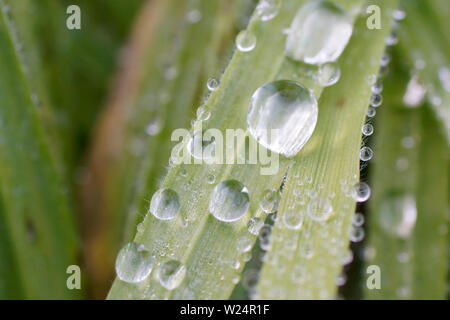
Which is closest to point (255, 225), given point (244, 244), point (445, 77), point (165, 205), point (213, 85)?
point (244, 244)

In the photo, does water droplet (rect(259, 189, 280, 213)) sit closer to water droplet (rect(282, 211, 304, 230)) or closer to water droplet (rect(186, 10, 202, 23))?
water droplet (rect(282, 211, 304, 230))

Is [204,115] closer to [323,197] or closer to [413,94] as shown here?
[323,197]

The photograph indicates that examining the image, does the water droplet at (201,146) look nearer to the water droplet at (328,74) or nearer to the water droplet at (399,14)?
the water droplet at (328,74)

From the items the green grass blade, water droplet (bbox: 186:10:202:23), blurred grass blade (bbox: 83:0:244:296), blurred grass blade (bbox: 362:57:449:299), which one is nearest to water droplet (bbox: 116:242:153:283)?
the green grass blade

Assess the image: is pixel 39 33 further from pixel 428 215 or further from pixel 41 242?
pixel 428 215

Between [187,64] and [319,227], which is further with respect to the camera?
[187,64]
